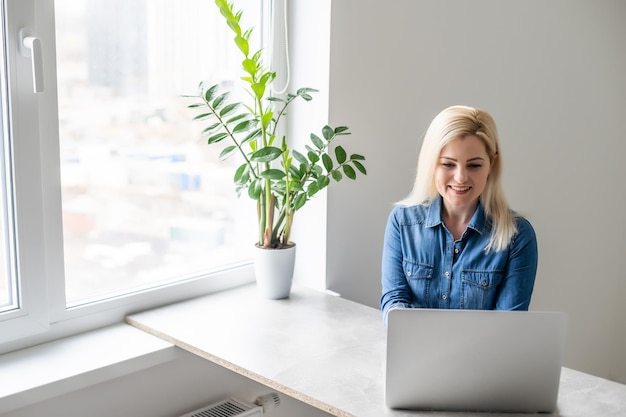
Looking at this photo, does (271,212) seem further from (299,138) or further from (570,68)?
(570,68)

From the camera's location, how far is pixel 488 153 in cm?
178

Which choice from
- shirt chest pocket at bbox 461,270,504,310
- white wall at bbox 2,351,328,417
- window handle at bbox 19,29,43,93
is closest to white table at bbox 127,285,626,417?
white wall at bbox 2,351,328,417

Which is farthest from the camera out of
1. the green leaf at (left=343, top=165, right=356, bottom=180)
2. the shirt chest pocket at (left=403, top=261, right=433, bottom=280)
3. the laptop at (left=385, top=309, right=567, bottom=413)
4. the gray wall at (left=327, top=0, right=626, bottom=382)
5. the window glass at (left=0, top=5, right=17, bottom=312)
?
the gray wall at (left=327, top=0, right=626, bottom=382)

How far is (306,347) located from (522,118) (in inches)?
62.2

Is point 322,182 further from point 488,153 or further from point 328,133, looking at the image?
point 488,153

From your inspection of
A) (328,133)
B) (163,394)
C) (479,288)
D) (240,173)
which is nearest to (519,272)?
(479,288)

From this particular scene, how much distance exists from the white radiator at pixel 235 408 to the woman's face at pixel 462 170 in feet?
2.74

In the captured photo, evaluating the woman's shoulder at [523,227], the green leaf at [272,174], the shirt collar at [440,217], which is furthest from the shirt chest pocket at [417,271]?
the green leaf at [272,174]

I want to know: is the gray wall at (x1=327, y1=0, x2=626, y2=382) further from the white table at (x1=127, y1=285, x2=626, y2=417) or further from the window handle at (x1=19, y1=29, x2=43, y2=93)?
the window handle at (x1=19, y1=29, x2=43, y2=93)

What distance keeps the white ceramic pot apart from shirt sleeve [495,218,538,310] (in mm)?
655

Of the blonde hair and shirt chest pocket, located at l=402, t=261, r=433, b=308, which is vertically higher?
the blonde hair

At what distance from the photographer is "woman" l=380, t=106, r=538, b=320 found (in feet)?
5.79

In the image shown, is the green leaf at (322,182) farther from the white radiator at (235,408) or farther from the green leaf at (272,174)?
the white radiator at (235,408)

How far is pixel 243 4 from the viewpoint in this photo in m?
2.34
